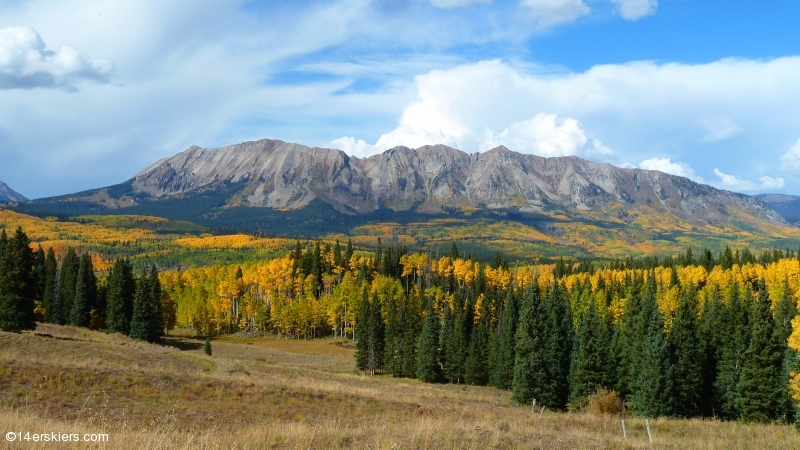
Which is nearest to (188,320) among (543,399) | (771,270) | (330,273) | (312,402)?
(330,273)

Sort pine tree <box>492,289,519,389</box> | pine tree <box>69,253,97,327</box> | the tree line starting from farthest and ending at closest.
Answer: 1. pine tree <box>69,253,97,327</box>
2. the tree line
3. pine tree <box>492,289,519,389</box>

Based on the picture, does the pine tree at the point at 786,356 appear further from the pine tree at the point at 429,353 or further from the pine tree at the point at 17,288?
the pine tree at the point at 17,288

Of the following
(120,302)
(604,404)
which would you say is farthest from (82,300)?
(604,404)

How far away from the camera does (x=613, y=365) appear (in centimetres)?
6150

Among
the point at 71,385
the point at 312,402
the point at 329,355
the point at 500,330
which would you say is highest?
the point at 71,385

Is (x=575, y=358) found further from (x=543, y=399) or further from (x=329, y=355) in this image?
(x=329, y=355)

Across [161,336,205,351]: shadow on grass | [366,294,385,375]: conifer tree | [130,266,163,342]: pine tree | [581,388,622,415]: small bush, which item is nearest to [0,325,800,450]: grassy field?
[581,388,622,415]: small bush

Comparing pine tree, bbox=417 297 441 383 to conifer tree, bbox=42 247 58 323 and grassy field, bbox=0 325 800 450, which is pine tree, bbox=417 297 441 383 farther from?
conifer tree, bbox=42 247 58 323

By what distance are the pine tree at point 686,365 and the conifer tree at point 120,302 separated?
7726cm

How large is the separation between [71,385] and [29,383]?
1.89m

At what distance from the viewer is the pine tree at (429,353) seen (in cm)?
8131

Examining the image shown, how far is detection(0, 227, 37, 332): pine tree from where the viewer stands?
189 ft

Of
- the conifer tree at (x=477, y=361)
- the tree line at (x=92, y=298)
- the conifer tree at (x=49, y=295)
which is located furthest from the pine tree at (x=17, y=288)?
the conifer tree at (x=477, y=361)

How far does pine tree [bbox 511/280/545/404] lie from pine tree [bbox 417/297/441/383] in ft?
82.3
